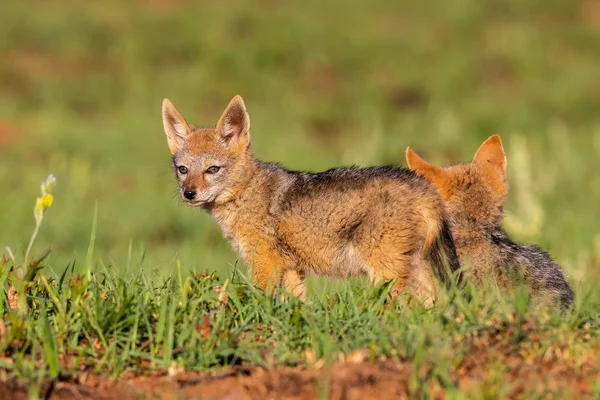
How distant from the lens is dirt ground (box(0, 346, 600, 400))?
420cm

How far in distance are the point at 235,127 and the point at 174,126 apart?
1.49ft

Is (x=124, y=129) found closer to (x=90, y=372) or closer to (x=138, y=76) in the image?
(x=138, y=76)

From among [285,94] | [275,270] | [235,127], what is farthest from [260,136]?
[275,270]

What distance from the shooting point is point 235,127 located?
22.9 ft

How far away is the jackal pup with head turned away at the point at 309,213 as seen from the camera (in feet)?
19.0

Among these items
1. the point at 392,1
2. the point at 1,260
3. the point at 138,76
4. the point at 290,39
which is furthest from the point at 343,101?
the point at 1,260

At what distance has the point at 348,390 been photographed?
13.7 feet

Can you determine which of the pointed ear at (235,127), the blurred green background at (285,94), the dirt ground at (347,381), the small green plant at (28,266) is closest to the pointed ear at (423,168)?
the pointed ear at (235,127)

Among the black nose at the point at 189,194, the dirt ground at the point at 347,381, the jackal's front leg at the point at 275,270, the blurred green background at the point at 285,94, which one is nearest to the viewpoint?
the dirt ground at the point at 347,381

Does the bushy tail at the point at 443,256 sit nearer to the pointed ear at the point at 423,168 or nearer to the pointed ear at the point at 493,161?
the pointed ear at the point at 423,168

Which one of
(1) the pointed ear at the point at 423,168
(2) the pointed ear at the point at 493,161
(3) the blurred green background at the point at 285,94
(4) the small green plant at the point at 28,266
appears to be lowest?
(4) the small green plant at the point at 28,266

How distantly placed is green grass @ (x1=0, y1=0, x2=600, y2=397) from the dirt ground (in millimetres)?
87

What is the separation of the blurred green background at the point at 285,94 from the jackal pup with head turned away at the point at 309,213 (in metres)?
4.19

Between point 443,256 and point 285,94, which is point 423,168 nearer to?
point 443,256
